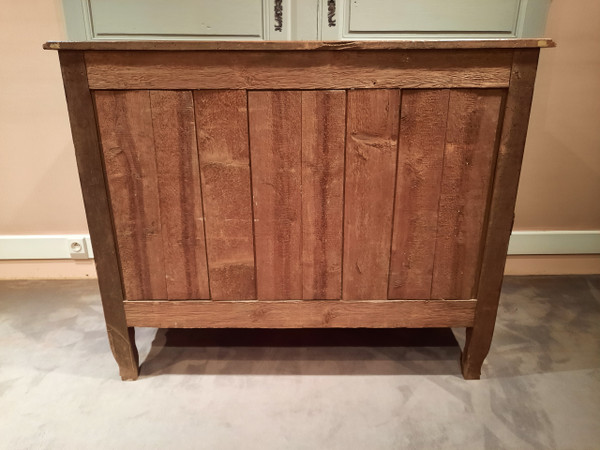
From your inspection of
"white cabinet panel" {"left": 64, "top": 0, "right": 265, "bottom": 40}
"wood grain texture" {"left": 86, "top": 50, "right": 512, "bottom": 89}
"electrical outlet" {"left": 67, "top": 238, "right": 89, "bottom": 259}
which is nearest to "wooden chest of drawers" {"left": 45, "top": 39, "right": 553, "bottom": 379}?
"wood grain texture" {"left": 86, "top": 50, "right": 512, "bottom": 89}

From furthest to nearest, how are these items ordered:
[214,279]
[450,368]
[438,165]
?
[450,368] → [214,279] → [438,165]

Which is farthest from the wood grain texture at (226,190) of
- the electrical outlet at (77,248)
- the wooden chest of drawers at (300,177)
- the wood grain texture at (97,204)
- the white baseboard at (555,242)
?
the white baseboard at (555,242)

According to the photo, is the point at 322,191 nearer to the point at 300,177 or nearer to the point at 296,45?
the point at 300,177

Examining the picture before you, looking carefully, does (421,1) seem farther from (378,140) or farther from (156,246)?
(156,246)

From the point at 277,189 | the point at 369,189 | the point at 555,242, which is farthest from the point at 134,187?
the point at 555,242

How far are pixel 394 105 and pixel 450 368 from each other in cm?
91

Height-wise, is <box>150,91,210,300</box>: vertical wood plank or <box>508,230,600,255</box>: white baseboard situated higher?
<box>150,91,210,300</box>: vertical wood plank

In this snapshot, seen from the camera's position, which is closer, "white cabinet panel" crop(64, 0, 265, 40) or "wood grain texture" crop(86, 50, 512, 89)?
"wood grain texture" crop(86, 50, 512, 89)

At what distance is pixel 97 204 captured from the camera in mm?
1187

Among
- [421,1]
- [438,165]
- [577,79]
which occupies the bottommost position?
[438,165]

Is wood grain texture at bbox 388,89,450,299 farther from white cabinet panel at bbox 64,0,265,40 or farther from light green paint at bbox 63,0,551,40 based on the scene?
white cabinet panel at bbox 64,0,265,40

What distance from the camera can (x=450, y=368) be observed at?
143cm

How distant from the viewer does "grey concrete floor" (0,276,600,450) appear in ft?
3.80

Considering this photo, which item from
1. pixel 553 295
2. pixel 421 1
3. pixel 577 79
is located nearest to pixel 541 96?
pixel 577 79
